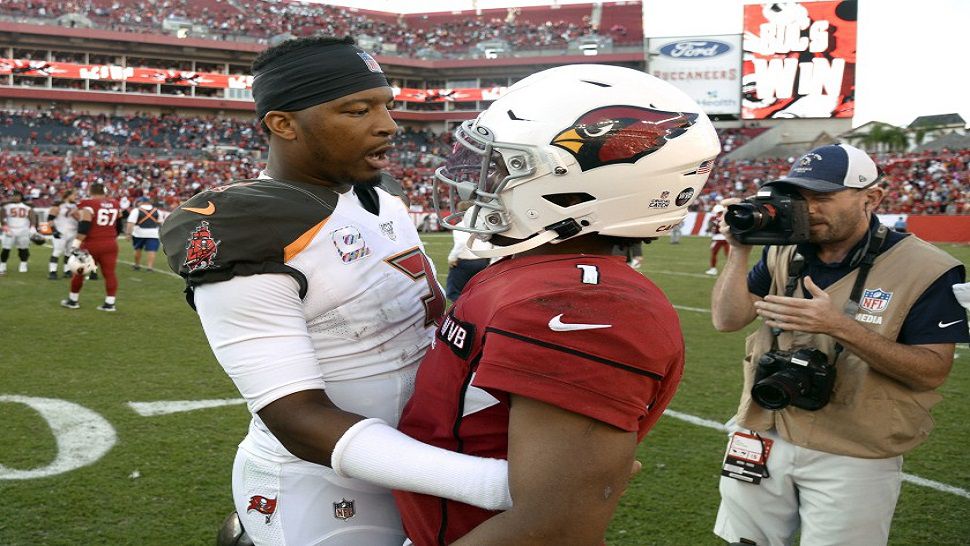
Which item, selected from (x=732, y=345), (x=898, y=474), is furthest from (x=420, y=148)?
(x=898, y=474)

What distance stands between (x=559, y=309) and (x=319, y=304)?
61 cm

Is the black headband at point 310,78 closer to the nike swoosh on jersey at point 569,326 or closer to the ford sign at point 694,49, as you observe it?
the nike swoosh on jersey at point 569,326

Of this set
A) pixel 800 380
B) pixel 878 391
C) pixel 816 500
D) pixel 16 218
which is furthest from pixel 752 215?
pixel 16 218

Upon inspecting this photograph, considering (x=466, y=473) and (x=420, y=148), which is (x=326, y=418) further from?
(x=420, y=148)

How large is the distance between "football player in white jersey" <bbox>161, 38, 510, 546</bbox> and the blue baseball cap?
1.56 m

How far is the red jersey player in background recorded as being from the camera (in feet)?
34.9

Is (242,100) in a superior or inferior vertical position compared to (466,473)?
inferior

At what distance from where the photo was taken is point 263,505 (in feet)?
6.01

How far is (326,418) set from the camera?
153 centimetres

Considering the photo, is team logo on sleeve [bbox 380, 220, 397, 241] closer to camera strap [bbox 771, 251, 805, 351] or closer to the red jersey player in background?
camera strap [bbox 771, 251, 805, 351]

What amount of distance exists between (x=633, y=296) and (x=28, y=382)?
6.74m

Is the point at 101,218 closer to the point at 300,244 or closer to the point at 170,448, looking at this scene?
the point at 170,448

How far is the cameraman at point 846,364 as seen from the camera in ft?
9.14

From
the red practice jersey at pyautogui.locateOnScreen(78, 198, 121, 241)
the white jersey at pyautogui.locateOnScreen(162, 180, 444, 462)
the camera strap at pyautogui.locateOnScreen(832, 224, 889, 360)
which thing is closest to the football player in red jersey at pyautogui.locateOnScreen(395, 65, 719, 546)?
the white jersey at pyautogui.locateOnScreen(162, 180, 444, 462)
